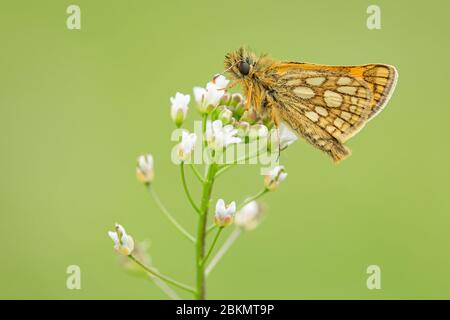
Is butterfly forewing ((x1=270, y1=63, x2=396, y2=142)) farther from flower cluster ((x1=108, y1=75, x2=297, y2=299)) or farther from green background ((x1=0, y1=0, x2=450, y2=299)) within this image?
green background ((x1=0, y1=0, x2=450, y2=299))

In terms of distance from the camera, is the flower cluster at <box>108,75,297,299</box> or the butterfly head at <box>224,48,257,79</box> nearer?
the flower cluster at <box>108,75,297,299</box>

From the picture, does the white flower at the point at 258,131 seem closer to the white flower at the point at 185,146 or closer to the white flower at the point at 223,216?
the white flower at the point at 185,146

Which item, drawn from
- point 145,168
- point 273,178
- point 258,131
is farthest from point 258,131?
point 145,168

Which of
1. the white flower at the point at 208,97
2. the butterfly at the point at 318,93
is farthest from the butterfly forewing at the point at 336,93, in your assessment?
the white flower at the point at 208,97

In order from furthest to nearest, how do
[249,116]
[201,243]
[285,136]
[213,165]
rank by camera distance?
1. [285,136]
2. [249,116]
3. [213,165]
4. [201,243]

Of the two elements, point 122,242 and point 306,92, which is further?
point 306,92

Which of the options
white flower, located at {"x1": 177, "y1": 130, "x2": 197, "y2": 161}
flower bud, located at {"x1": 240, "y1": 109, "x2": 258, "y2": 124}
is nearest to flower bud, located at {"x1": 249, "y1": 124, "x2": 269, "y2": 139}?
flower bud, located at {"x1": 240, "y1": 109, "x2": 258, "y2": 124}

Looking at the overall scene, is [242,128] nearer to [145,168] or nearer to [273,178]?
[273,178]

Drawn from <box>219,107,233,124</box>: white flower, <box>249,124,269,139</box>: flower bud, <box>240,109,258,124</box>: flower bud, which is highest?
<box>240,109,258,124</box>: flower bud
